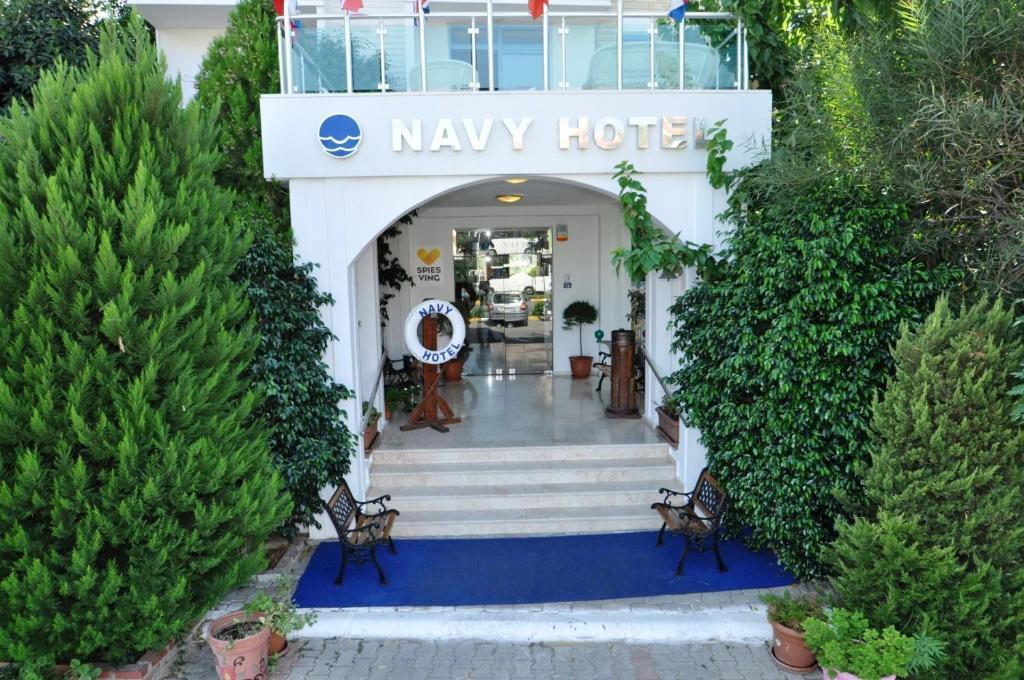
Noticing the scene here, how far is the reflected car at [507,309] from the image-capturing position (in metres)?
12.0

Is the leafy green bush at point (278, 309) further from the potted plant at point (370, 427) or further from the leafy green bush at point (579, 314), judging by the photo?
the leafy green bush at point (579, 314)

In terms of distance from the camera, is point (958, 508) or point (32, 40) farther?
point (32, 40)

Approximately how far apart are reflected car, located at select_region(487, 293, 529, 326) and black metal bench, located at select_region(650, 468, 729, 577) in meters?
5.99

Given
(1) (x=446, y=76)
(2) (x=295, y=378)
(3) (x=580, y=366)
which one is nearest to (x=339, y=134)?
(1) (x=446, y=76)

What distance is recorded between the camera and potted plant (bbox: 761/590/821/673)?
450 cm

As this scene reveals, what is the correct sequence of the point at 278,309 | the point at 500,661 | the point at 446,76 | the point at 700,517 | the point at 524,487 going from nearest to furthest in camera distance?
1. the point at 500,661
2. the point at 278,309
3. the point at 700,517
4. the point at 446,76
5. the point at 524,487

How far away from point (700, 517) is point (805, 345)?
1.90m

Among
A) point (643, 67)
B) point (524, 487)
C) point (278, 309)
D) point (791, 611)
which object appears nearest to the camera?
point (791, 611)

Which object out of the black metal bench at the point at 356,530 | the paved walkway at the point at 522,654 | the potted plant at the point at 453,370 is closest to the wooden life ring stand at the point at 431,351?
the black metal bench at the point at 356,530

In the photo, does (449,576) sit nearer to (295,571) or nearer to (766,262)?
(295,571)

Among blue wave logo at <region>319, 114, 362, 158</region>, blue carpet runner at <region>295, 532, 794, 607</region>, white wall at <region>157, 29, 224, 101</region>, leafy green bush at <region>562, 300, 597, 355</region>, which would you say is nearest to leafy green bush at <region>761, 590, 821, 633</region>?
blue carpet runner at <region>295, 532, 794, 607</region>

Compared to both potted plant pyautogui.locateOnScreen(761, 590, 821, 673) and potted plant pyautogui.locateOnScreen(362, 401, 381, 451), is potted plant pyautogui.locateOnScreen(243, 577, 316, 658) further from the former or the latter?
potted plant pyautogui.locateOnScreen(761, 590, 821, 673)

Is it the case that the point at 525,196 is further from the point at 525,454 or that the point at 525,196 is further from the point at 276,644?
the point at 276,644

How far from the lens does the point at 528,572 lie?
585 centimetres
